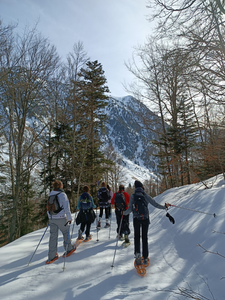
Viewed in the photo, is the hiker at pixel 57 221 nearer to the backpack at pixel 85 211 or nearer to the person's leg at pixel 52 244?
the person's leg at pixel 52 244

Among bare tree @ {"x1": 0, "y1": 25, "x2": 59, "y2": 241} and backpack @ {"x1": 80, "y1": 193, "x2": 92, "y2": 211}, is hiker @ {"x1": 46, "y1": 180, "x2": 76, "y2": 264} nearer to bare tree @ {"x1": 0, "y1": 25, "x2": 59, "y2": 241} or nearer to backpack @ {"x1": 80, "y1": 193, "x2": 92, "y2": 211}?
backpack @ {"x1": 80, "y1": 193, "x2": 92, "y2": 211}

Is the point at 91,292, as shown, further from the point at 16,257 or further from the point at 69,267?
the point at 16,257

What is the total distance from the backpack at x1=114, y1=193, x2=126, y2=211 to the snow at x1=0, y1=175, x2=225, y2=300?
4.03ft

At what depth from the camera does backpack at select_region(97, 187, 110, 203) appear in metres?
9.01

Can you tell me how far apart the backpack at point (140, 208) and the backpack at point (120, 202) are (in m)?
2.27

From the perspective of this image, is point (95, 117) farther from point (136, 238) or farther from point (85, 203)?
point (136, 238)

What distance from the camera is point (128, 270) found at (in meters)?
4.37

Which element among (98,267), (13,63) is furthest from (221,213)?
(13,63)

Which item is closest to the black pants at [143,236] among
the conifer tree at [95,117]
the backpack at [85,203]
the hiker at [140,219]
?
the hiker at [140,219]

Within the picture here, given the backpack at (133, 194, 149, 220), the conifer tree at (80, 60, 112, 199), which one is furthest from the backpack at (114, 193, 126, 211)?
the conifer tree at (80, 60, 112, 199)

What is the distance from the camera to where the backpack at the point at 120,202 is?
706 centimetres

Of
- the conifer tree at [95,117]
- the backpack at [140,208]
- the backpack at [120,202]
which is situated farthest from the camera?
the conifer tree at [95,117]

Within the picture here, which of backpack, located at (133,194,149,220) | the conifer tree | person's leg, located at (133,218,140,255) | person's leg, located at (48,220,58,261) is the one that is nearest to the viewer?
person's leg, located at (133,218,140,255)

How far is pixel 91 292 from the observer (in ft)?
11.3
